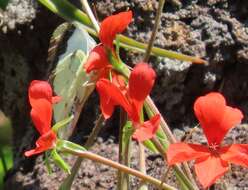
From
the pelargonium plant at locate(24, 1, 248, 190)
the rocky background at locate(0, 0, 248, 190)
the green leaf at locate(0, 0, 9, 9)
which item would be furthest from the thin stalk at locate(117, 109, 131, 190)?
the green leaf at locate(0, 0, 9, 9)

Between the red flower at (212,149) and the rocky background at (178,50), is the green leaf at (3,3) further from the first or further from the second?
the red flower at (212,149)

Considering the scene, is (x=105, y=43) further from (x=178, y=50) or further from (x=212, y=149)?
(x=178, y=50)

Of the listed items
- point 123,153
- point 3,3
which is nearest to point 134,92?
point 123,153

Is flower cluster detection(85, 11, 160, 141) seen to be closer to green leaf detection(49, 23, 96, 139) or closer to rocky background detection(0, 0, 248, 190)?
green leaf detection(49, 23, 96, 139)

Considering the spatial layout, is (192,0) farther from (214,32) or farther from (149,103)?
(149,103)

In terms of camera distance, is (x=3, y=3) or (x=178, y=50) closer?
(x=178, y=50)

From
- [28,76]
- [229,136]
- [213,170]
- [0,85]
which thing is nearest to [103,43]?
[213,170]

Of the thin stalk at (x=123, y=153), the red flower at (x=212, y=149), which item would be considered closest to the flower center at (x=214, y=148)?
the red flower at (x=212, y=149)
